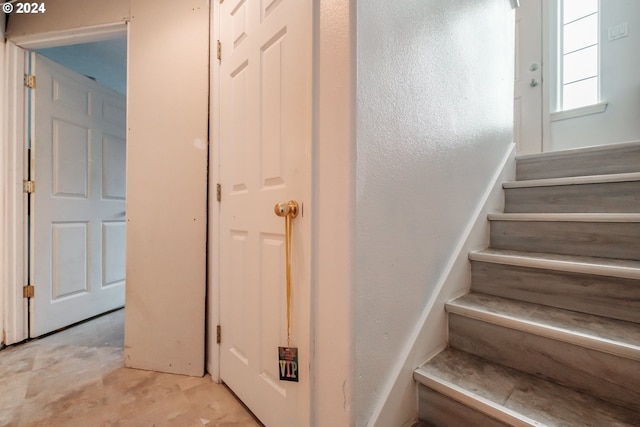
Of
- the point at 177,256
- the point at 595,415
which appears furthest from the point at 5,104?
the point at 595,415

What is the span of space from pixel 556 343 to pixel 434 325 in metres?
0.37

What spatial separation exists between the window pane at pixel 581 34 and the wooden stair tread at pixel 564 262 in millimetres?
2553

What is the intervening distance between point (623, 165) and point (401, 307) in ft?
4.80

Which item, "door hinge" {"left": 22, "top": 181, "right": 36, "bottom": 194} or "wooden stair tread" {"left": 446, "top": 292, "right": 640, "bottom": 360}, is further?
"door hinge" {"left": 22, "top": 181, "right": 36, "bottom": 194}

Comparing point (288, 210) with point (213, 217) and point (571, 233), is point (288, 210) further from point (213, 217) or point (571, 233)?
point (571, 233)

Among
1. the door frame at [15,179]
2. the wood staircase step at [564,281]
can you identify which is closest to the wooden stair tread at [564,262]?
the wood staircase step at [564,281]

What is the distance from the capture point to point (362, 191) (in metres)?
0.81

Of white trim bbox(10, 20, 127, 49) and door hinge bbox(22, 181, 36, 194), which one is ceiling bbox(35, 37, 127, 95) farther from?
door hinge bbox(22, 181, 36, 194)

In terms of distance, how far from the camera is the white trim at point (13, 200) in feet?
6.06

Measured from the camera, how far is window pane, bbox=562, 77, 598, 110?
248 centimetres

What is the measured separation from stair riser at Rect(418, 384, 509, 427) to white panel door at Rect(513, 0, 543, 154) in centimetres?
275

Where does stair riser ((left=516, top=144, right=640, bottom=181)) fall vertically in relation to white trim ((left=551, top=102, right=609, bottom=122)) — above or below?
below

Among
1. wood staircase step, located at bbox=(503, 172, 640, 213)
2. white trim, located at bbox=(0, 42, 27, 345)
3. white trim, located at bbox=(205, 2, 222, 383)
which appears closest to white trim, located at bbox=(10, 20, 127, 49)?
white trim, located at bbox=(0, 42, 27, 345)

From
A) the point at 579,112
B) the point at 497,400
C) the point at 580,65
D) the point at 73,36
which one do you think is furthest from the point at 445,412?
the point at 580,65
